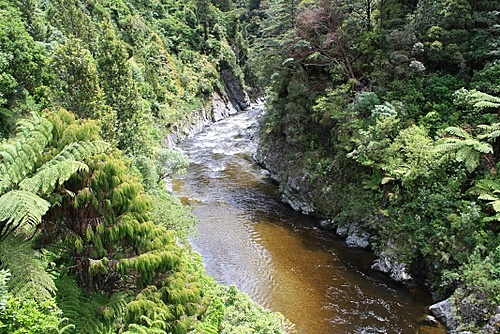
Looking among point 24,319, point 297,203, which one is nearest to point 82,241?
point 24,319

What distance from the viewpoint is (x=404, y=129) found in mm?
15797

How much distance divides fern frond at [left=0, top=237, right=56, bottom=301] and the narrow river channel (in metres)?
8.39

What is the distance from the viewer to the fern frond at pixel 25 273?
17.2 feet

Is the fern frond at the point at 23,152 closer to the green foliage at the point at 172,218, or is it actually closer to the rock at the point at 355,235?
the green foliage at the point at 172,218

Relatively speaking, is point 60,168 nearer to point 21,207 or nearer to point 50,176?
point 50,176

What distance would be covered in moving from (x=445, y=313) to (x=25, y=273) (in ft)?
38.4

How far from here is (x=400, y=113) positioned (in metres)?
16.5

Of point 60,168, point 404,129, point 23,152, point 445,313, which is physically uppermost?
point 23,152

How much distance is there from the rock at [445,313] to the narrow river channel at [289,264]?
448 mm

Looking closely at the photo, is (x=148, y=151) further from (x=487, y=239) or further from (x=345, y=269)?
(x=487, y=239)

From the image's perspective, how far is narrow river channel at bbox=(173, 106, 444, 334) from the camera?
11.8 metres

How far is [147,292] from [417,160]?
469 inches

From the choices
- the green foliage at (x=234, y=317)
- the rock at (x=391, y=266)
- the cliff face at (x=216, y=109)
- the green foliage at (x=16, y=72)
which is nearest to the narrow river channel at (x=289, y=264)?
the rock at (x=391, y=266)

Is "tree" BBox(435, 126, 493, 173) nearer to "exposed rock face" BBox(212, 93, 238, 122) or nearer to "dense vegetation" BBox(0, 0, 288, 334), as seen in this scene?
"dense vegetation" BBox(0, 0, 288, 334)
